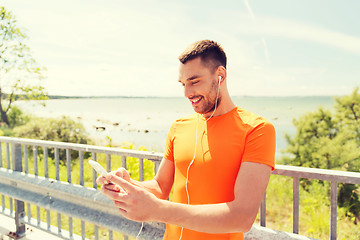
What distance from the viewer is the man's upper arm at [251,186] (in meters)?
1.32

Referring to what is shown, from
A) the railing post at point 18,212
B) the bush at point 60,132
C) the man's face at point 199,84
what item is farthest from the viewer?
the bush at point 60,132

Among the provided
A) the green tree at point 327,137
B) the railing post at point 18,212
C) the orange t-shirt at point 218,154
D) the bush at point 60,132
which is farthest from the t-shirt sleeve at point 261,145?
the bush at point 60,132

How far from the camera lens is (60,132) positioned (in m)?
8.98

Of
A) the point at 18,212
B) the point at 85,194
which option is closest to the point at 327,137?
the point at 85,194

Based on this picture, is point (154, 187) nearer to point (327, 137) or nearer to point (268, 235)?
point (268, 235)

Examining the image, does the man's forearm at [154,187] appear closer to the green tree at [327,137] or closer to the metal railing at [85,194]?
the metal railing at [85,194]

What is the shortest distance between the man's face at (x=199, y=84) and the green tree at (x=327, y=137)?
5.54m

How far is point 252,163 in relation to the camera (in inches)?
54.0

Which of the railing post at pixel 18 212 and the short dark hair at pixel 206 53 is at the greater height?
the short dark hair at pixel 206 53

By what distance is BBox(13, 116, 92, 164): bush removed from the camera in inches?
352

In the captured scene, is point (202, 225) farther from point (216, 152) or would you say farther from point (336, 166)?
point (336, 166)

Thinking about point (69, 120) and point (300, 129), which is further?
point (69, 120)

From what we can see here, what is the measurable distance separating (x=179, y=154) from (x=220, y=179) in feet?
1.09

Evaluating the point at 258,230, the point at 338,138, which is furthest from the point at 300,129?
the point at 258,230
